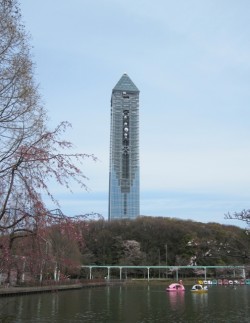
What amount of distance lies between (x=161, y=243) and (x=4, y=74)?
342ft

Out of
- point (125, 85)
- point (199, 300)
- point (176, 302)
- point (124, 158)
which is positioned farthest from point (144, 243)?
point (125, 85)

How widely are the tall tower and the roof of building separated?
2.27 meters

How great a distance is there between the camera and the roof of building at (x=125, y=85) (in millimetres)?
153000

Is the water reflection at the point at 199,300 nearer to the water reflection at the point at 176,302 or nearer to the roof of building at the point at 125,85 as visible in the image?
the water reflection at the point at 176,302

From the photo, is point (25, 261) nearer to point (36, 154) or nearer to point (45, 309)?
point (36, 154)

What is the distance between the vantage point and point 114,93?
495 ft

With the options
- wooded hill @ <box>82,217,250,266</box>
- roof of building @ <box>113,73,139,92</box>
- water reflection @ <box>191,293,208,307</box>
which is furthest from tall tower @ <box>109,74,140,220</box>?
water reflection @ <box>191,293,208,307</box>

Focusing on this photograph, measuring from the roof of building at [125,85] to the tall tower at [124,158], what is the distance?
2274 mm

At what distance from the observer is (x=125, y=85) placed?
155 meters

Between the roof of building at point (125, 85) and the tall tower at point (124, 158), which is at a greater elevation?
the roof of building at point (125, 85)

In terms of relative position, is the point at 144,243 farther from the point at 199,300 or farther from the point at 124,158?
the point at 199,300

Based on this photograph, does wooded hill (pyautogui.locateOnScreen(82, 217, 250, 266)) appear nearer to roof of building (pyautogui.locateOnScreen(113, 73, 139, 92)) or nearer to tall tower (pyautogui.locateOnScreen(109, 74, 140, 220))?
tall tower (pyautogui.locateOnScreen(109, 74, 140, 220))

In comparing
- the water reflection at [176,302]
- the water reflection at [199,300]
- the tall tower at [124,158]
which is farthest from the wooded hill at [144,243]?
the water reflection at [176,302]

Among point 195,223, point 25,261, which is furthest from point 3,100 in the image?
point 195,223
